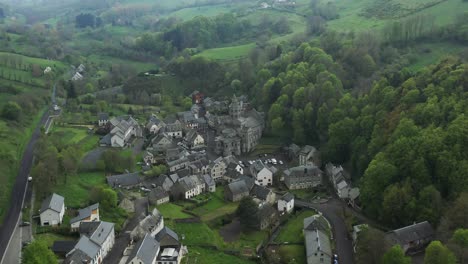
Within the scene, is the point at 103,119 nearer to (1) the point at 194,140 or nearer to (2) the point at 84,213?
(1) the point at 194,140

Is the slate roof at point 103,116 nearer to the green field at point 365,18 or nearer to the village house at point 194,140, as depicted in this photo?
the village house at point 194,140

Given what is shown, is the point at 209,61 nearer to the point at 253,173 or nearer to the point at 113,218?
the point at 253,173

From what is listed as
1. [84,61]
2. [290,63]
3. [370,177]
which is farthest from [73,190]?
[84,61]

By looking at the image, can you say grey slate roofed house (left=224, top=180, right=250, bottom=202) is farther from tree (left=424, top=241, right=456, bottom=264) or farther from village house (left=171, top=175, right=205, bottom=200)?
tree (left=424, top=241, right=456, bottom=264)

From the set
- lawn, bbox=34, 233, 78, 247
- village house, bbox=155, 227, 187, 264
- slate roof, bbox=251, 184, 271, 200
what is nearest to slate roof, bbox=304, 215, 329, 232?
slate roof, bbox=251, 184, 271, 200

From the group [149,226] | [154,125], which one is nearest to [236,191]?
[149,226]

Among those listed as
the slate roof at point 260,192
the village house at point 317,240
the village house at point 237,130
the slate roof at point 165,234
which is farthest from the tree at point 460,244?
the village house at point 237,130
